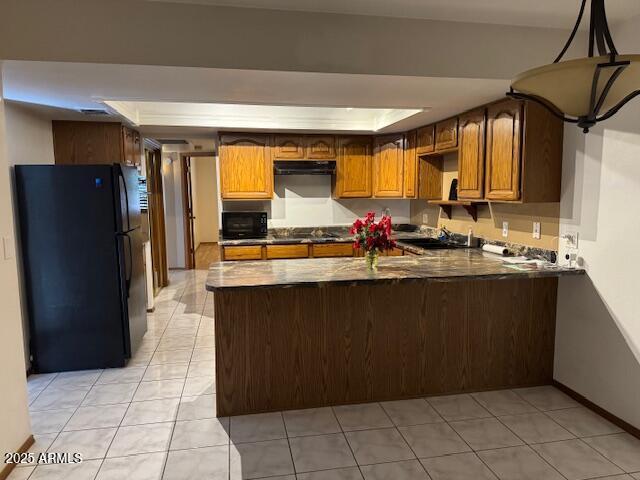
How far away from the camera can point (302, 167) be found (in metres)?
5.18

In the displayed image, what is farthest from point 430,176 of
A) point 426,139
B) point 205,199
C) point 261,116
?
point 205,199

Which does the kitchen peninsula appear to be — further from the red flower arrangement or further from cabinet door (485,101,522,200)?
cabinet door (485,101,522,200)

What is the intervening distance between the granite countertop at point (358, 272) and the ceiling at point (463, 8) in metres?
1.57

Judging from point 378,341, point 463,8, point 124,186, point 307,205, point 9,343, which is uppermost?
point 463,8

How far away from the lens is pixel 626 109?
2535 mm

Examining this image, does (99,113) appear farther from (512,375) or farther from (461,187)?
(512,375)

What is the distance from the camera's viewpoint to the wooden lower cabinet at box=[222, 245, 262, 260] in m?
4.85

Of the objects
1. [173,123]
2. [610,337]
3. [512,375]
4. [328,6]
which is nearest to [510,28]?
[328,6]

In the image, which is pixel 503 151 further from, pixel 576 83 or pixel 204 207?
pixel 204 207

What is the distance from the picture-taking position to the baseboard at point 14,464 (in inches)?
85.8

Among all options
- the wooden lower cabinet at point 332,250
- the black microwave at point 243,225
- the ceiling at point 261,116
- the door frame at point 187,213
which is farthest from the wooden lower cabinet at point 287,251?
the door frame at point 187,213

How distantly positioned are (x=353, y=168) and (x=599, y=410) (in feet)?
11.6

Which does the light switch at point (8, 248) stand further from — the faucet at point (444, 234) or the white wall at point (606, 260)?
the faucet at point (444, 234)

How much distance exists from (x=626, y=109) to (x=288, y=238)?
3674 millimetres
